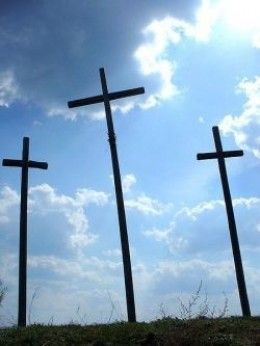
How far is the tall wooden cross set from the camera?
651 inches

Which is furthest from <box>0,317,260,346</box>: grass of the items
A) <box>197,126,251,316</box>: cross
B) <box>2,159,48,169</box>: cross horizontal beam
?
<box>2,159,48,169</box>: cross horizontal beam

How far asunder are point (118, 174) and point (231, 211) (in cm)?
Answer: 467

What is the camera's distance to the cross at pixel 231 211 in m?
18.5

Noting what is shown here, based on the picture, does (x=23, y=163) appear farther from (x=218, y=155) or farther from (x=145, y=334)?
(x=145, y=334)

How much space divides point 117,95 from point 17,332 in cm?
955

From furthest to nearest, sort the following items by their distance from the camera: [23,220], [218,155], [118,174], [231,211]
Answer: [218,155], [231,211], [23,220], [118,174]

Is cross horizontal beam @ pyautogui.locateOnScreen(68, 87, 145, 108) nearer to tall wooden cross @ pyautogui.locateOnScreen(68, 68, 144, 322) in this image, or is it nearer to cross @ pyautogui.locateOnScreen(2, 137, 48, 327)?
tall wooden cross @ pyautogui.locateOnScreen(68, 68, 144, 322)

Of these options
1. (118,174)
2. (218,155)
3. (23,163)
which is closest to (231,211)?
(218,155)

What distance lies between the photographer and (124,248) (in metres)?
17.0

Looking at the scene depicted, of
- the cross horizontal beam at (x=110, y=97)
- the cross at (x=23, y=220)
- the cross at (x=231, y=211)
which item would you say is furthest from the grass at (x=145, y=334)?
the cross horizontal beam at (x=110, y=97)

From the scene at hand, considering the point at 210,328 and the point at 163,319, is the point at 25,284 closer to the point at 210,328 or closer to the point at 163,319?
the point at 163,319

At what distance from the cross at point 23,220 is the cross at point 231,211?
6.38 metres

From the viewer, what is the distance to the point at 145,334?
484 inches

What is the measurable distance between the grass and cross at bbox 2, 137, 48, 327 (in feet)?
12.1
